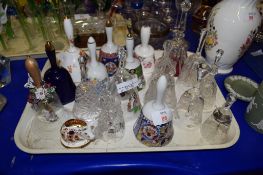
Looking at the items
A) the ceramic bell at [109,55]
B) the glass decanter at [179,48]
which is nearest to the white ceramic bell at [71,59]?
the ceramic bell at [109,55]

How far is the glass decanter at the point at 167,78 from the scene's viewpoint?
2.23 feet

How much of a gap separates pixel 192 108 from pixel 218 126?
87 millimetres

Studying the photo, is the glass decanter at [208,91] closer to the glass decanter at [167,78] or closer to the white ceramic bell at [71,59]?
the glass decanter at [167,78]

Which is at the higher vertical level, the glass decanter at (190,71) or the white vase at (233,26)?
the white vase at (233,26)

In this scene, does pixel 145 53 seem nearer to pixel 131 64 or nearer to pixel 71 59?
pixel 131 64

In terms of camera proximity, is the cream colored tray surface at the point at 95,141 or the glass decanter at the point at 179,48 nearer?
the cream colored tray surface at the point at 95,141

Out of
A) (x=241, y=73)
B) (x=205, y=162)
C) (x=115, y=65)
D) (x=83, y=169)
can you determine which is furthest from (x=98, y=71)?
(x=241, y=73)

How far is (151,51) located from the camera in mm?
Result: 755

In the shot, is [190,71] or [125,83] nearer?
[125,83]

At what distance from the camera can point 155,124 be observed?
1.77ft

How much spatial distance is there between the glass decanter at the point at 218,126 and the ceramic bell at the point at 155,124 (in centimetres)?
10

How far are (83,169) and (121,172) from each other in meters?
0.09

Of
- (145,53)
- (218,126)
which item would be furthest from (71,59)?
(218,126)

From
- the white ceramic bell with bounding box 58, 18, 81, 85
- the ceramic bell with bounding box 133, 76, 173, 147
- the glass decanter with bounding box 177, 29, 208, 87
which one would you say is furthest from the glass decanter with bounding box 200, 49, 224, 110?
the white ceramic bell with bounding box 58, 18, 81, 85
